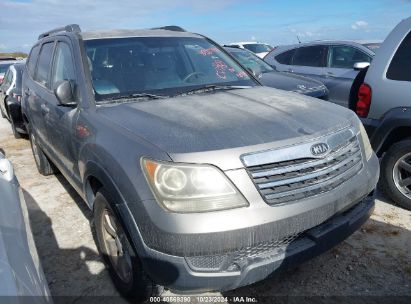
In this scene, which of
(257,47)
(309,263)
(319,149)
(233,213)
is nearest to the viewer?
(233,213)

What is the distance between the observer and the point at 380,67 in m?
3.86

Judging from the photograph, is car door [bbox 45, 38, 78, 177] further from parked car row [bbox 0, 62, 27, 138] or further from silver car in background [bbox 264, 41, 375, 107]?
silver car in background [bbox 264, 41, 375, 107]

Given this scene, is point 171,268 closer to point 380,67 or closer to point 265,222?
point 265,222

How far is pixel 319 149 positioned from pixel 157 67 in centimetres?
169

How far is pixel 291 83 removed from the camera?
653cm

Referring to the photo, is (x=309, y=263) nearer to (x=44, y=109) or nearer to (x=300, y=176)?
(x=300, y=176)

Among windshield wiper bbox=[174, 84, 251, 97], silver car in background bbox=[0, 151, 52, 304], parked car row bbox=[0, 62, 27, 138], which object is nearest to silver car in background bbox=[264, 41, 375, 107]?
windshield wiper bbox=[174, 84, 251, 97]

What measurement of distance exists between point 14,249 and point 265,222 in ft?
3.96

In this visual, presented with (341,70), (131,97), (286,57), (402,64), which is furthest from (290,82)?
(131,97)

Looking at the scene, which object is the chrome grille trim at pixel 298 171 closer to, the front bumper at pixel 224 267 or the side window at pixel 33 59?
the front bumper at pixel 224 267

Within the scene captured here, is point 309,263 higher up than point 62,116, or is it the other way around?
point 62,116

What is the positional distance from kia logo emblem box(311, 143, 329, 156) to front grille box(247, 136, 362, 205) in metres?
0.03

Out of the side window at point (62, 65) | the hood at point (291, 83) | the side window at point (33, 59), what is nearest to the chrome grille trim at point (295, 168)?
the side window at point (62, 65)

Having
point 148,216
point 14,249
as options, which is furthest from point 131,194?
point 14,249
